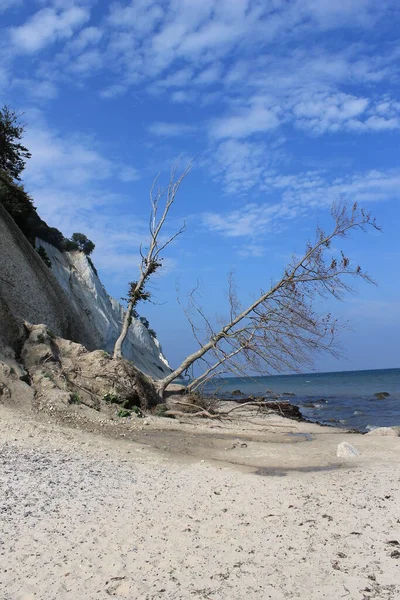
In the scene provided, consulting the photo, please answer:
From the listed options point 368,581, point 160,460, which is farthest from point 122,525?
point 160,460

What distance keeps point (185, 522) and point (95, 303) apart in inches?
1167

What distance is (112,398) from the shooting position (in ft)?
44.0

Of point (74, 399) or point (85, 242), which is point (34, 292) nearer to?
point (74, 399)

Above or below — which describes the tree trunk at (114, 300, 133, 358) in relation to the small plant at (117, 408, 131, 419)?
above

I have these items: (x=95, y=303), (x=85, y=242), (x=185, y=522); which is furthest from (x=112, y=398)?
(x=85, y=242)

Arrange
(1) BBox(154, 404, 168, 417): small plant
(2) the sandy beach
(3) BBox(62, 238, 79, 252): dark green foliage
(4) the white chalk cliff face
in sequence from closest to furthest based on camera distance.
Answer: (2) the sandy beach < (1) BBox(154, 404, 168, 417): small plant < (4) the white chalk cliff face < (3) BBox(62, 238, 79, 252): dark green foliage

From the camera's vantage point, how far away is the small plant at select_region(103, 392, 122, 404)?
13.4 meters

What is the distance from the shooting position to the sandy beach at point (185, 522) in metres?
4.56

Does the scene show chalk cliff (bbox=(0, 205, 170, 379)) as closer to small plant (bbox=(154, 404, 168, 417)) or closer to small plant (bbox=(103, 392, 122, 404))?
small plant (bbox=(103, 392, 122, 404))

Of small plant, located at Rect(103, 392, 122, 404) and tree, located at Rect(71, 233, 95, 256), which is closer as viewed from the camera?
small plant, located at Rect(103, 392, 122, 404)

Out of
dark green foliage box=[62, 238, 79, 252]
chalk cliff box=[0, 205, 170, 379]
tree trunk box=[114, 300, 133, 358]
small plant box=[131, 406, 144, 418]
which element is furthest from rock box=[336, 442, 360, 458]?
dark green foliage box=[62, 238, 79, 252]

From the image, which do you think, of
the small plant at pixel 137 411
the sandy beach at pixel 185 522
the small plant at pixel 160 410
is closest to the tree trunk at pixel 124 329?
the small plant at pixel 160 410

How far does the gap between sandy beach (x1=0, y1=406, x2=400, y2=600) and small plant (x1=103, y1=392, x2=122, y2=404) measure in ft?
10.2

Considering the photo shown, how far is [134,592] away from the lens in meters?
4.41
